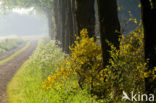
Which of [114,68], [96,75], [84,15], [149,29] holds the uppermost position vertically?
[84,15]

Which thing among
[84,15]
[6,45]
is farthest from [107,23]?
[6,45]

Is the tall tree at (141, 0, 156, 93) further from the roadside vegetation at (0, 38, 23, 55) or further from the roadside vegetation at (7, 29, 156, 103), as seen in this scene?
the roadside vegetation at (0, 38, 23, 55)

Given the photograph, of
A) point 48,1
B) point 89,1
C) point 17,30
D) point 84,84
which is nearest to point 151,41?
point 84,84

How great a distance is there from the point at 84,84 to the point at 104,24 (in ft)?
8.04

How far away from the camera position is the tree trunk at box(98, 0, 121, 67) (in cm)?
734

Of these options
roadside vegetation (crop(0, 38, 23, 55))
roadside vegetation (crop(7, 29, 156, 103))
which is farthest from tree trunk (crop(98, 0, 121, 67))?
roadside vegetation (crop(0, 38, 23, 55))

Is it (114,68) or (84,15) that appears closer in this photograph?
(114,68)

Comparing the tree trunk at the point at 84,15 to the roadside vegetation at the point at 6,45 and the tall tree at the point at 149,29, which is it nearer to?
the tall tree at the point at 149,29

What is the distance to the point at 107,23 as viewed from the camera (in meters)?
7.37

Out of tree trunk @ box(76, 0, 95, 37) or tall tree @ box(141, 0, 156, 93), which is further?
tree trunk @ box(76, 0, 95, 37)

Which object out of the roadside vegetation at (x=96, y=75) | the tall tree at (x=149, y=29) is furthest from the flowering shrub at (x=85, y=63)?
the tall tree at (x=149, y=29)

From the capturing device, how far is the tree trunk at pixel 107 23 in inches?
289

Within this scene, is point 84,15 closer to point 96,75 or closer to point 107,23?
point 107,23

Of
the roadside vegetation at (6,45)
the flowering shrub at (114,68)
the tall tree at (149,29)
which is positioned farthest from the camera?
the roadside vegetation at (6,45)
